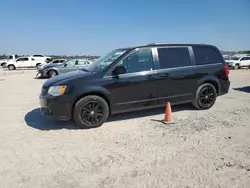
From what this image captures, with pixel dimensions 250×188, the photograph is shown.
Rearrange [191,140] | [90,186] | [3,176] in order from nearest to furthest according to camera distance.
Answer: [90,186], [3,176], [191,140]

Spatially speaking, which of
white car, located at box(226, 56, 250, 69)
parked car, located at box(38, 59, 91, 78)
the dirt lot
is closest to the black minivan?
the dirt lot

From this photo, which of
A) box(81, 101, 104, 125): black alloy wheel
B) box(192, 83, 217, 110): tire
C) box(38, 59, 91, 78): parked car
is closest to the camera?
box(81, 101, 104, 125): black alloy wheel

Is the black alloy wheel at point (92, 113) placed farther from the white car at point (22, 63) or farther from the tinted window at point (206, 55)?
the white car at point (22, 63)

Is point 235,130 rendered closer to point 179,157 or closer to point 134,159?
point 179,157

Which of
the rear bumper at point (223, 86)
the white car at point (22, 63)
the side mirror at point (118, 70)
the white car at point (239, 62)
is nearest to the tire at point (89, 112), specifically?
the side mirror at point (118, 70)

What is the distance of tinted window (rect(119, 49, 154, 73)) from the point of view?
5.46 meters

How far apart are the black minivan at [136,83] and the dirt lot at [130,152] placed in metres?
0.42

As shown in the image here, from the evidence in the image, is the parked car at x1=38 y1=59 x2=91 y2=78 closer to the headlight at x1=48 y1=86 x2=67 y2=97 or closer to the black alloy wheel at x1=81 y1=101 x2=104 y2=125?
the headlight at x1=48 y1=86 x2=67 y2=97

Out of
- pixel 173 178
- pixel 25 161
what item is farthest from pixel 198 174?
pixel 25 161

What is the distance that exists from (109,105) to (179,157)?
2221 millimetres

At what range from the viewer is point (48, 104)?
505 cm

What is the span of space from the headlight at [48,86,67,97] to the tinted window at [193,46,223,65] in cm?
374

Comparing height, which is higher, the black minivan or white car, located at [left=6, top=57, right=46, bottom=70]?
white car, located at [left=6, top=57, right=46, bottom=70]

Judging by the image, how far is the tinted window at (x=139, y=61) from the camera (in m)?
5.46
